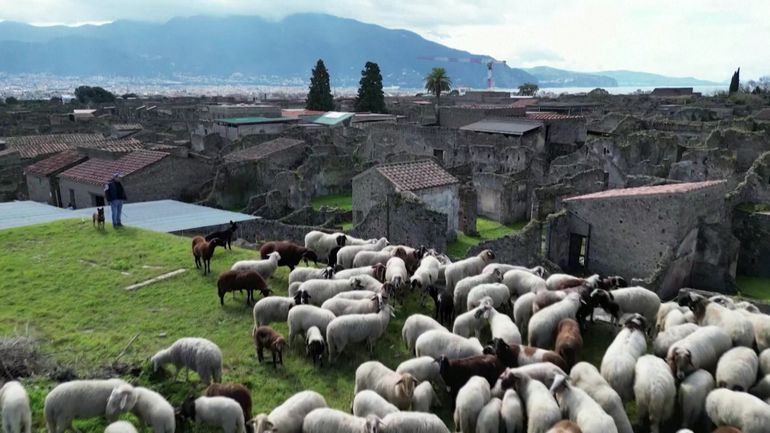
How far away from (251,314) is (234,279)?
889 millimetres

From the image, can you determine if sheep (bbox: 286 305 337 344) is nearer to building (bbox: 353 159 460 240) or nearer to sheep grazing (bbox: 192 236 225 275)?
sheep grazing (bbox: 192 236 225 275)

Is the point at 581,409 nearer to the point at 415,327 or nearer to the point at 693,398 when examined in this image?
the point at 693,398

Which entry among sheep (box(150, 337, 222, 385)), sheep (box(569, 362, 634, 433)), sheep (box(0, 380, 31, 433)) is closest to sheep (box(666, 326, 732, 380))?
sheep (box(569, 362, 634, 433))

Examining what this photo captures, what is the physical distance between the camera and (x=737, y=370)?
880 centimetres

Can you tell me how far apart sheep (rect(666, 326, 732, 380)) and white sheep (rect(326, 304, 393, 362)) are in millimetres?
4943

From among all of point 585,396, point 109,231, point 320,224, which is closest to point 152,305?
point 109,231

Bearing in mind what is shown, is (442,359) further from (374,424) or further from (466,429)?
(374,424)

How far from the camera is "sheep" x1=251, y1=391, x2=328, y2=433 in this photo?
25.0ft

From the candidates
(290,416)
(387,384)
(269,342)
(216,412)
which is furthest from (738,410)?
(269,342)

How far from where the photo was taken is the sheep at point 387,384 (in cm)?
852

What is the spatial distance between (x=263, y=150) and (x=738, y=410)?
3547 cm

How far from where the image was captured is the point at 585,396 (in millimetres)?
8086

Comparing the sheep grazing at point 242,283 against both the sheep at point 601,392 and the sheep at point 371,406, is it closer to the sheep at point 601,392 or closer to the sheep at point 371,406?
the sheep at point 371,406

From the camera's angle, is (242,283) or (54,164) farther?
(54,164)
